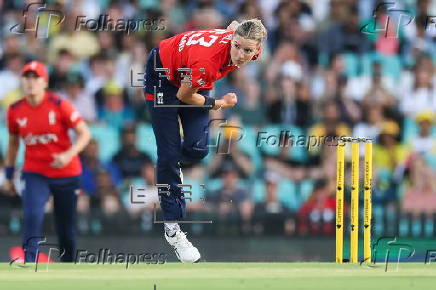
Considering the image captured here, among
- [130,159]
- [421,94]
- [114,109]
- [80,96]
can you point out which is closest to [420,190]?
[421,94]

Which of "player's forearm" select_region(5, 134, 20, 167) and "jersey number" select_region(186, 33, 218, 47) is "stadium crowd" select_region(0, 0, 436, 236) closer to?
"player's forearm" select_region(5, 134, 20, 167)

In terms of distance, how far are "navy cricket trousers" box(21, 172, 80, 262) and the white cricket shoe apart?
1.87 meters

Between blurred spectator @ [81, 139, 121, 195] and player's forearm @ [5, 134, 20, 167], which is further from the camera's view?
blurred spectator @ [81, 139, 121, 195]

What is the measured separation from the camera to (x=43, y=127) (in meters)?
11.8

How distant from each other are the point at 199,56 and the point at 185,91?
0.29m

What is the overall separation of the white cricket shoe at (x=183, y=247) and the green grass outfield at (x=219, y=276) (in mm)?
188

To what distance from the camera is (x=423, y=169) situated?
1447cm

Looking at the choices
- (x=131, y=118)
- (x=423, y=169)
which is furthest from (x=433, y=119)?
(x=131, y=118)

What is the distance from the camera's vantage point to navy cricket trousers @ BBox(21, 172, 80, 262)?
11766mm

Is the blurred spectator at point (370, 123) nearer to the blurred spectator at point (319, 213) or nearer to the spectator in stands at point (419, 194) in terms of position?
the spectator in stands at point (419, 194)

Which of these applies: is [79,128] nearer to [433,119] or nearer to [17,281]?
[17,281]

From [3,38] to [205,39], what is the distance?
6.24 metres

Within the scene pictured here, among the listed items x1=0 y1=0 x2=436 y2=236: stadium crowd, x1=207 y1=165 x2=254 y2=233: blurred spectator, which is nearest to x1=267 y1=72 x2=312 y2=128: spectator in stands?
x1=0 y1=0 x2=436 y2=236: stadium crowd

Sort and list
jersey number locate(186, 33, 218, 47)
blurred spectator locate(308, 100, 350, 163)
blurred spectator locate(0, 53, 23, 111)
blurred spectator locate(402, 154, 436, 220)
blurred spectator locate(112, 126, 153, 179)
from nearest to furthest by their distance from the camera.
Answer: jersey number locate(186, 33, 218, 47) → blurred spectator locate(402, 154, 436, 220) → blurred spectator locate(112, 126, 153, 179) → blurred spectator locate(308, 100, 350, 163) → blurred spectator locate(0, 53, 23, 111)
